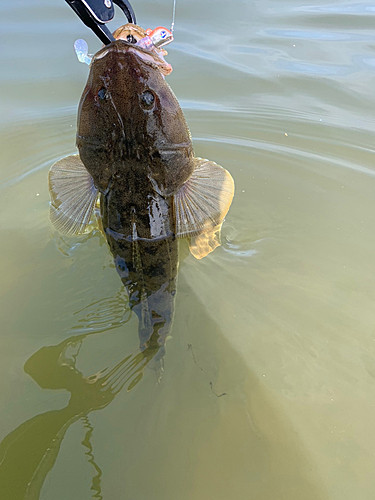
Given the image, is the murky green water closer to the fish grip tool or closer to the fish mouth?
the fish mouth

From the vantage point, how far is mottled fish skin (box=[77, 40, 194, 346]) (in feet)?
5.71

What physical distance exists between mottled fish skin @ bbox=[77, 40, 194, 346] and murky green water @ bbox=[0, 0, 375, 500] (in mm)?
547

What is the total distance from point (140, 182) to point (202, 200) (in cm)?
39

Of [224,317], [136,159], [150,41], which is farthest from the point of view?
[224,317]

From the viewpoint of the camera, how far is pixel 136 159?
6.17 feet

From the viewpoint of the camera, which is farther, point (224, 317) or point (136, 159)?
point (224, 317)

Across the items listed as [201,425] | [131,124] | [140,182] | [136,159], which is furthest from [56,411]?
[131,124]

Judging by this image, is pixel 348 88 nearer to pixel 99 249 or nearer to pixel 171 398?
pixel 99 249

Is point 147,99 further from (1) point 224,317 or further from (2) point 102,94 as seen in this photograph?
(1) point 224,317

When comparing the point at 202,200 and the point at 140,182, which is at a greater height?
the point at 140,182

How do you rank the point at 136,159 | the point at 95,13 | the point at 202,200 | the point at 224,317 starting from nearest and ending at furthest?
the point at 95,13
the point at 136,159
the point at 202,200
the point at 224,317

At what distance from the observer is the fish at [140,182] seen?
176 cm

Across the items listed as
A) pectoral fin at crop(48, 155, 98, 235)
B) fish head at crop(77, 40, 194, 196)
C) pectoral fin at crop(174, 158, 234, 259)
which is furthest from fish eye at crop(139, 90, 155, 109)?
pectoral fin at crop(48, 155, 98, 235)

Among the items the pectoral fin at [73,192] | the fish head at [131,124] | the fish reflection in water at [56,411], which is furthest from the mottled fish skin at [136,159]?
the fish reflection in water at [56,411]
